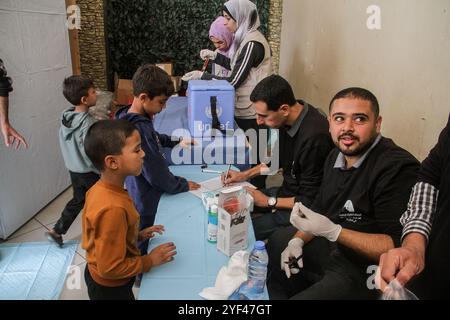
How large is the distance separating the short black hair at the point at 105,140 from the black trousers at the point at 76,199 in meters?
1.24

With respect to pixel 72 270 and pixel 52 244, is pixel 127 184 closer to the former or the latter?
pixel 72 270

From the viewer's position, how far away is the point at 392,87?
1806mm

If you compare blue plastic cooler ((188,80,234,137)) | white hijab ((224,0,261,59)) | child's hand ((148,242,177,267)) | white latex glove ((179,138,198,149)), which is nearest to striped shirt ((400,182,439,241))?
child's hand ((148,242,177,267))

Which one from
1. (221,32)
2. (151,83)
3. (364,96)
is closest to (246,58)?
(221,32)

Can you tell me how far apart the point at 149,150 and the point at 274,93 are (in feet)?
2.19

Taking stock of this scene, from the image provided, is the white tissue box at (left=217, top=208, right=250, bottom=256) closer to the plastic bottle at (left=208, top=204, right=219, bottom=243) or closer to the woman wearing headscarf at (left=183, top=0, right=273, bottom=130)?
the plastic bottle at (left=208, top=204, right=219, bottom=243)

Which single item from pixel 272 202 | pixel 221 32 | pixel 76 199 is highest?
pixel 221 32

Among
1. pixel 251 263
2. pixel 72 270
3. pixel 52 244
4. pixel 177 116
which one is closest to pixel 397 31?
pixel 251 263

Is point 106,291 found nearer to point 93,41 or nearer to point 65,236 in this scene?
point 65,236

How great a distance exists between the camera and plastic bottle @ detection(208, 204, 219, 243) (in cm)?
135

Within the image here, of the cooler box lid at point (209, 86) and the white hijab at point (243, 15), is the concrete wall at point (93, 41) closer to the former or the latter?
the white hijab at point (243, 15)

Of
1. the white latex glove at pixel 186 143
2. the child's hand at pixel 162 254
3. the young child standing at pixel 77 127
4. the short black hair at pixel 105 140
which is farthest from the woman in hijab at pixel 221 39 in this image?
the child's hand at pixel 162 254

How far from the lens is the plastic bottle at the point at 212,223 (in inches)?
53.2

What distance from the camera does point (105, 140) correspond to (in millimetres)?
1284
